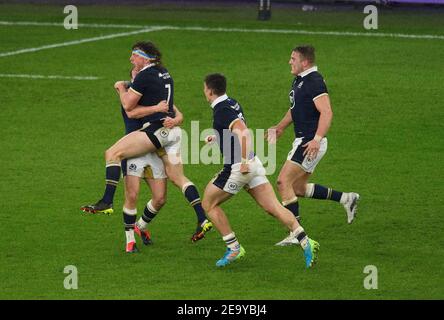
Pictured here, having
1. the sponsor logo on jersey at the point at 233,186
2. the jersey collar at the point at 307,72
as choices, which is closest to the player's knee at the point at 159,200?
the sponsor logo on jersey at the point at 233,186

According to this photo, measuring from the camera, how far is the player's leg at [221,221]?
15.6 metres

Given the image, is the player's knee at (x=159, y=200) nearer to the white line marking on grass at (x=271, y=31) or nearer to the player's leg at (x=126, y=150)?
the player's leg at (x=126, y=150)

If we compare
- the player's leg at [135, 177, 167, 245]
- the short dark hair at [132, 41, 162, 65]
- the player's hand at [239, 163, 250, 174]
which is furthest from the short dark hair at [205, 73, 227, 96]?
the player's leg at [135, 177, 167, 245]

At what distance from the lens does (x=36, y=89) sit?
90.8ft

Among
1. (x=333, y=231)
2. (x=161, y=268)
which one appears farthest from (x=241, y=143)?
(x=333, y=231)

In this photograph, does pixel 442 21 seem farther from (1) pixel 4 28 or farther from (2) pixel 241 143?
(2) pixel 241 143

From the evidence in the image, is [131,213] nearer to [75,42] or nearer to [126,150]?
[126,150]

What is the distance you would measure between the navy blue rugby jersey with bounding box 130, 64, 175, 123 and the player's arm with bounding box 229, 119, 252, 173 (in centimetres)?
150

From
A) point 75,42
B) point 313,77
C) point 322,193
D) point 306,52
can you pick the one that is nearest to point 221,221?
point 322,193

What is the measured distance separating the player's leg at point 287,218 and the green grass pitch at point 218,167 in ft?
0.92

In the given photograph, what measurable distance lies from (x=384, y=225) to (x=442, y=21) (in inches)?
711

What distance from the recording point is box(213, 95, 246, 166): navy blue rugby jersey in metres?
15.4
